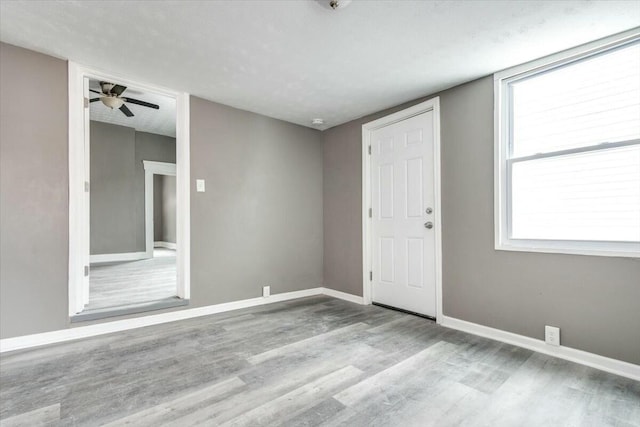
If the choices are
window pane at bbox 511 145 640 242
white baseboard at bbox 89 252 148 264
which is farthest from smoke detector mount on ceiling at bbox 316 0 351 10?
white baseboard at bbox 89 252 148 264

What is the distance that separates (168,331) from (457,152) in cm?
316

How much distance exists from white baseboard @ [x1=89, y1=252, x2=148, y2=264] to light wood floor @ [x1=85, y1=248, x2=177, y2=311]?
0.22 metres

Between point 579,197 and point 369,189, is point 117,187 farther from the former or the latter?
point 579,197

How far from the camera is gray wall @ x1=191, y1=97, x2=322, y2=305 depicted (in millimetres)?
3330

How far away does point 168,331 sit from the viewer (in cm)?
279

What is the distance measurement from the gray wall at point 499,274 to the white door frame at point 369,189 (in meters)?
0.06

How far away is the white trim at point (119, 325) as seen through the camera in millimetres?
2355

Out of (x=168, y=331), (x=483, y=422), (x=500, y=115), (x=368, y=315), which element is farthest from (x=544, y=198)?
(x=168, y=331)

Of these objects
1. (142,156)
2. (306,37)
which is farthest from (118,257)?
(306,37)

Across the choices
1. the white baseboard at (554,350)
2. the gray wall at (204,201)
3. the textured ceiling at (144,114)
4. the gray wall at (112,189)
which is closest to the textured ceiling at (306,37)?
the gray wall at (204,201)

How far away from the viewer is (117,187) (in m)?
6.10

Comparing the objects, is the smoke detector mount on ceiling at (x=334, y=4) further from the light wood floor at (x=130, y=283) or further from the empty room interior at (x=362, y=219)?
the light wood floor at (x=130, y=283)

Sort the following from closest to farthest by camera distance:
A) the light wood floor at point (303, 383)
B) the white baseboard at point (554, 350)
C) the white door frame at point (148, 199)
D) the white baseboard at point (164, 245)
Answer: the light wood floor at point (303, 383) → the white baseboard at point (554, 350) → the white door frame at point (148, 199) → the white baseboard at point (164, 245)

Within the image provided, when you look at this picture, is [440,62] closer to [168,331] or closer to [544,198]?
[544,198]
